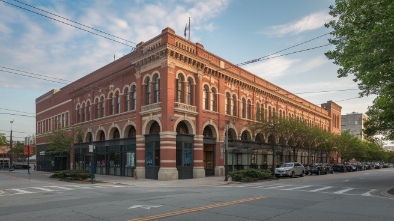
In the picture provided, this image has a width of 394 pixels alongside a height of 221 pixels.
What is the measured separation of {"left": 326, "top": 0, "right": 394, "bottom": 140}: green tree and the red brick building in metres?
14.8

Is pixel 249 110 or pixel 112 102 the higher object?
pixel 112 102

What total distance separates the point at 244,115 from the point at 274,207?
2960 cm

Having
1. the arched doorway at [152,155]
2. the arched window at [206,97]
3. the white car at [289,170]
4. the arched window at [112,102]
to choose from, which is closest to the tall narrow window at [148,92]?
the arched doorway at [152,155]

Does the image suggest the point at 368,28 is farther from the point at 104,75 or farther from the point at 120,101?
the point at 104,75

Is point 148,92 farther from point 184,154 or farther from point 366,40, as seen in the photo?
point 366,40

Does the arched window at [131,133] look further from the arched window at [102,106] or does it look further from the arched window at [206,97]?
the arched window at [206,97]

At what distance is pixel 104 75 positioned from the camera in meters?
41.5

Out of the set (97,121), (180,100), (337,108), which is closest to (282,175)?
(180,100)

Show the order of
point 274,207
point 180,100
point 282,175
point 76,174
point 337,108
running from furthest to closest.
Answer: point 337,108 < point 282,175 < point 180,100 < point 76,174 < point 274,207

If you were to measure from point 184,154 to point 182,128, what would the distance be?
9.30 ft

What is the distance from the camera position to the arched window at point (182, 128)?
33.1m

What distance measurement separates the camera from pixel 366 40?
53.8 ft

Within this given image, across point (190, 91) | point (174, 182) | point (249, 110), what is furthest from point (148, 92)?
point (249, 110)

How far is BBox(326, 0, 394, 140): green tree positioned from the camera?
53.0 feet
